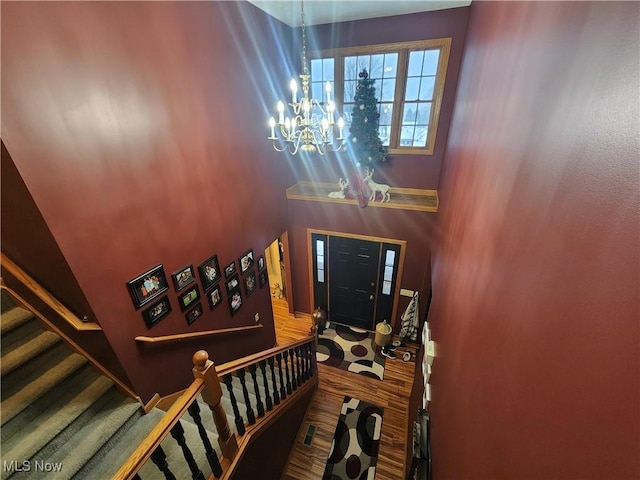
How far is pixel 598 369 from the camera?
0.51m

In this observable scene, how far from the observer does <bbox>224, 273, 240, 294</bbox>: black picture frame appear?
3.46 meters

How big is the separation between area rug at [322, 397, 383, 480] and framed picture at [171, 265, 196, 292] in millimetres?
2881

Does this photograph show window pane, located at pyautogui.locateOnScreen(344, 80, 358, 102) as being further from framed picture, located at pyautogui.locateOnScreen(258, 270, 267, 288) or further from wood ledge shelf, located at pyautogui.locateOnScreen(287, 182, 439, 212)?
framed picture, located at pyautogui.locateOnScreen(258, 270, 267, 288)

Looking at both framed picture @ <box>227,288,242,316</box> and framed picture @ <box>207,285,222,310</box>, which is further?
framed picture @ <box>227,288,242,316</box>

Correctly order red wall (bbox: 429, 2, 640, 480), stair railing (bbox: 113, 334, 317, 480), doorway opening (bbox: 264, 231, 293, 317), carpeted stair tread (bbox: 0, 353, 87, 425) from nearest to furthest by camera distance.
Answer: red wall (bbox: 429, 2, 640, 480) < stair railing (bbox: 113, 334, 317, 480) < carpeted stair tread (bbox: 0, 353, 87, 425) < doorway opening (bbox: 264, 231, 293, 317)

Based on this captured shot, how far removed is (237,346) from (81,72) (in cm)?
328

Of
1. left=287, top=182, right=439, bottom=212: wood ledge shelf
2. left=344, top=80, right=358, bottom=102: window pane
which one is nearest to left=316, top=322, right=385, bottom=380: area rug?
left=287, top=182, right=439, bottom=212: wood ledge shelf

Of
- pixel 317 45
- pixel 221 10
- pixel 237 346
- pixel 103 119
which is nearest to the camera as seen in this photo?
pixel 103 119

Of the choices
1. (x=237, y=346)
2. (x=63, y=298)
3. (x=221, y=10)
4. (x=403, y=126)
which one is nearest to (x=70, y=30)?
(x=221, y=10)

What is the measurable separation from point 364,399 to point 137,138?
4.42 metres

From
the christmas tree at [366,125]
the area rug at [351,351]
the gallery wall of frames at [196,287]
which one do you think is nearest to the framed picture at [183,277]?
the gallery wall of frames at [196,287]

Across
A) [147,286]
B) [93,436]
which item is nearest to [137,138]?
[147,286]

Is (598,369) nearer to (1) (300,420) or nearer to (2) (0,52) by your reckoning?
(2) (0,52)

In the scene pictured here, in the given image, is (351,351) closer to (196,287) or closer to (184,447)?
(196,287)
